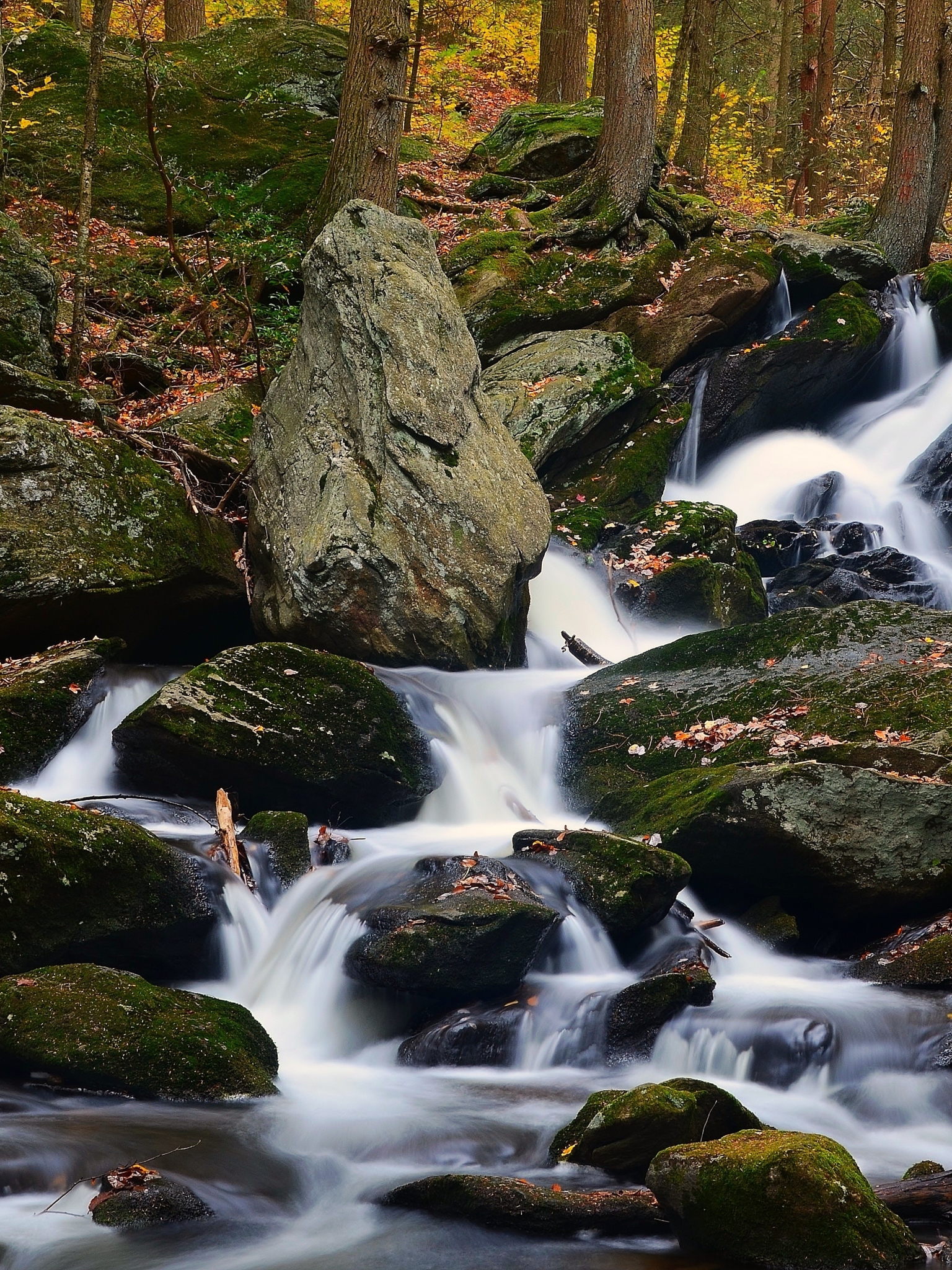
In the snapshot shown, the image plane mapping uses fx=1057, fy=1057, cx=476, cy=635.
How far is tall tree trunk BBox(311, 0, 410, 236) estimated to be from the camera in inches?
471

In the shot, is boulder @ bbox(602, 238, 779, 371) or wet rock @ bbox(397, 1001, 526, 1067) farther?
boulder @ bbox(602, 238, 779, 371)

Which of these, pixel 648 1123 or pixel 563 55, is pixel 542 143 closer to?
pixel 563 55

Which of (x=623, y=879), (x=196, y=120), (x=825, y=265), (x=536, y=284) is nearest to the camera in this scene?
(x=623, y=879)

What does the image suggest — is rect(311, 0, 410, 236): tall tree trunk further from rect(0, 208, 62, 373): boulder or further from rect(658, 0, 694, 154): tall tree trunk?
rect(658, 0, 694, 154): tall tree trunk

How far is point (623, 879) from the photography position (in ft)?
20.1

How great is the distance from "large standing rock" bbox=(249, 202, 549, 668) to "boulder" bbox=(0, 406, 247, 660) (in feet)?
2.01

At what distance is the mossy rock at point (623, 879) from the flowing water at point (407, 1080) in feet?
0.38

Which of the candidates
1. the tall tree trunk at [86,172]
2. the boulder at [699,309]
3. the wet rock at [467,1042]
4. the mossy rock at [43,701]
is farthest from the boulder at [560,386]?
the wet rock at [467,1042]

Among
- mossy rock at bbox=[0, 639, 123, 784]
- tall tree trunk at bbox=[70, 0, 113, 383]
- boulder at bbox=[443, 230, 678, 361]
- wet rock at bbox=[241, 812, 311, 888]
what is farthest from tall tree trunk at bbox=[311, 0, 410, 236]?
wet rock at bbox=[241, 812, 311, 888]

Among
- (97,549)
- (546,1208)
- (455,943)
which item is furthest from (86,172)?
(546,1208)

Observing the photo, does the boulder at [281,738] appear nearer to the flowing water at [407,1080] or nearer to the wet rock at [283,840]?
the flowing water at [407,1080]

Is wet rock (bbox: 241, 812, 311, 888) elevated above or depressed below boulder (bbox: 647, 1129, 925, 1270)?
below

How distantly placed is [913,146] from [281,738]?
14354mm

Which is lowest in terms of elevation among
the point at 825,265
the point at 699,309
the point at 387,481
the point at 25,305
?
the point at 387,481
